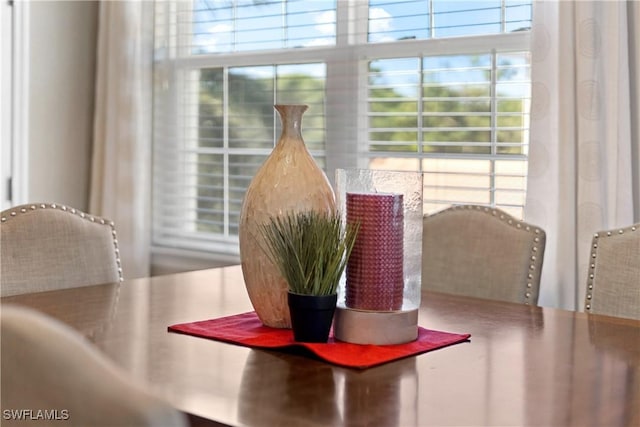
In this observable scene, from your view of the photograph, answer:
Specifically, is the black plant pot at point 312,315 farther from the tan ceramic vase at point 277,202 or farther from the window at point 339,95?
the window at point 339,95

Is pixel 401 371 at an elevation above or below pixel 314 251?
below

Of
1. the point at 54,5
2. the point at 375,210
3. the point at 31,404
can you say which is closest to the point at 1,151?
the point at 54,5

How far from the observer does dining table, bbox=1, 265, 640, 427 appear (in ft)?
3.60

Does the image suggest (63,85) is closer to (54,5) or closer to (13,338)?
(54,5)

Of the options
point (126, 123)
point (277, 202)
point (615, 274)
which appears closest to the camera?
point (277, 202)

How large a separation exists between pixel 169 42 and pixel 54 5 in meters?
0.52

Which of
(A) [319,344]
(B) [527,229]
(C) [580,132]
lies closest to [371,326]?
(A) [319,344]

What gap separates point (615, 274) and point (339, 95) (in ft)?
4.91

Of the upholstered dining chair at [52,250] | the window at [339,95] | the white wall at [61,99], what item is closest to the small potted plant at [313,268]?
the upholstered dining chair at [52,250]

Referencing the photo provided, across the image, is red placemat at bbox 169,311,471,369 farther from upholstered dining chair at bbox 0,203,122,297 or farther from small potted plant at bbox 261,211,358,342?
upholstered dining chair at bbox 0,203,122,297

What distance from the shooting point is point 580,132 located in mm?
2514

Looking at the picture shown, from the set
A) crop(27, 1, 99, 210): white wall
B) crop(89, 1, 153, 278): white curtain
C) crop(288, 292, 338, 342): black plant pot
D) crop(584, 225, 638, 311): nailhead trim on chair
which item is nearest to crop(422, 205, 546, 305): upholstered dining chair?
crop(584, 225, 638, 311): nailhead trim on chair

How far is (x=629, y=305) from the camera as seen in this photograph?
191 centimetres

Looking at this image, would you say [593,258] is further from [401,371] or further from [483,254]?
[401,371]
